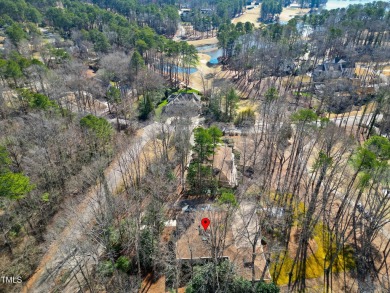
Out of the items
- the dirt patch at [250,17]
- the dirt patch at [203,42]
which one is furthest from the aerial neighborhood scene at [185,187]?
the dirt patch at [250,17]

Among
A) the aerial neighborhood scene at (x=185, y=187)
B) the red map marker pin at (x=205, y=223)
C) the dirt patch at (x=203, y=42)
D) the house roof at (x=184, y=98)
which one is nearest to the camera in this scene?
the aerial neighborhood scene at (x=185, y=187)

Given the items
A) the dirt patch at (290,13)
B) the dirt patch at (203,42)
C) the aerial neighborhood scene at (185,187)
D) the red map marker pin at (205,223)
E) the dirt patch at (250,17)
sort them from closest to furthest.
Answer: the aerial neighborhood scene at (185,187) → the red map marker pin at (205,223) → the dirt patch at (203,42) → the dirt patch at (250,17) → the dirt patch at (290,13)

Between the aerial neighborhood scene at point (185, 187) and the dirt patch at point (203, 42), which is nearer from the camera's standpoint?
the aerial neighborhood scene at point (185, 187)

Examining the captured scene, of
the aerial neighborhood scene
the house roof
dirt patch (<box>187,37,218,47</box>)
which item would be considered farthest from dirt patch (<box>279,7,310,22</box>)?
the house roof

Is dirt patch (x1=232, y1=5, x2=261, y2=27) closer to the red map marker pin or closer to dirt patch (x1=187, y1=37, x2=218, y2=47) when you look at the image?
dirt patch (x1=187, y1=37, x2=218, y2=47)

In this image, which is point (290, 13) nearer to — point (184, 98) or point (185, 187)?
point (184, 98)

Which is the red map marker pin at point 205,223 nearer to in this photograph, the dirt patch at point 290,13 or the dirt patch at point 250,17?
the dirt patch at point 250,17

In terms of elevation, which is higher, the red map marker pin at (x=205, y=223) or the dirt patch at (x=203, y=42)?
the dirt patch at (x=203, y=42)

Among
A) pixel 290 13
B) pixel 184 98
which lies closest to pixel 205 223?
pixel 184 98

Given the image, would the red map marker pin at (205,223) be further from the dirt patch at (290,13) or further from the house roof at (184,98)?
the dirt patch at (290,13)

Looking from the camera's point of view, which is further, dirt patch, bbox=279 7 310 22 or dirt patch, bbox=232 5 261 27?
dirt patch, bbox=279 7 310 22

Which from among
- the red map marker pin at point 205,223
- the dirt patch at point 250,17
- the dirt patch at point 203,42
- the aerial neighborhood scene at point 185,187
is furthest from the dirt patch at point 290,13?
the red map marker pin at point 205,223
